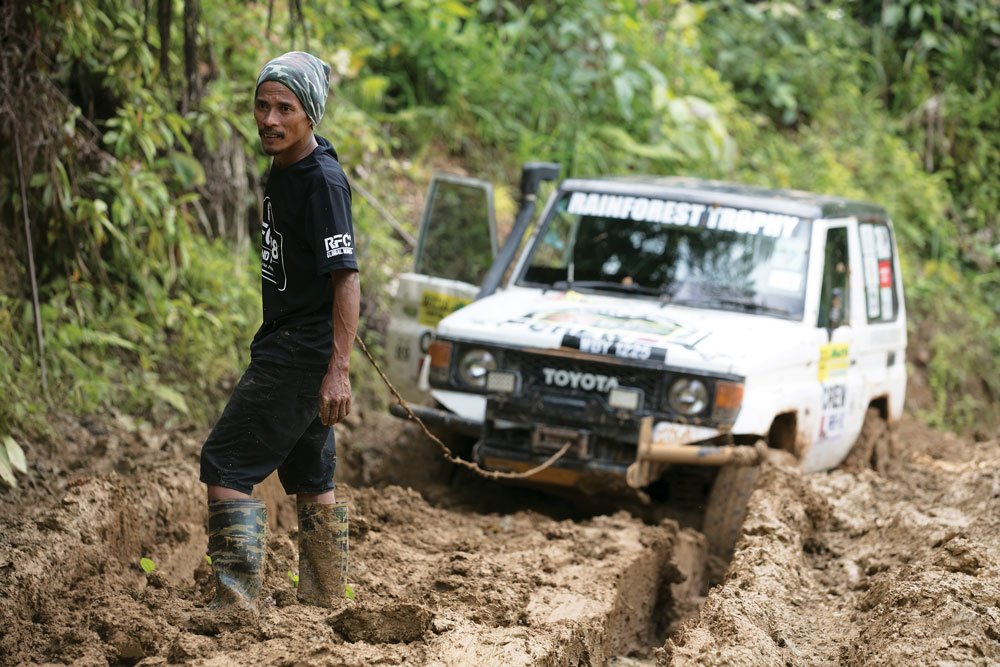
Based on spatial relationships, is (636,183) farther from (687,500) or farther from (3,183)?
(3,183)

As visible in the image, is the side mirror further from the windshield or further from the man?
the man

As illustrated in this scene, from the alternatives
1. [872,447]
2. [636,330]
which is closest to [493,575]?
[636,330]

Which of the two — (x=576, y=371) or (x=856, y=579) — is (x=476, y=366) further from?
(x=856, y=579)

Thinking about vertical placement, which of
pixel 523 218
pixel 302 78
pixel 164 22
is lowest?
pixel 523 218

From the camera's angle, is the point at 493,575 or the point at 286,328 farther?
the point at 493,575

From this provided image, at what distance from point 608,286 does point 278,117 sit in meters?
3.28

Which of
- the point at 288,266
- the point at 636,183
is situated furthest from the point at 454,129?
the point at 288,266

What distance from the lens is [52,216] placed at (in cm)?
668

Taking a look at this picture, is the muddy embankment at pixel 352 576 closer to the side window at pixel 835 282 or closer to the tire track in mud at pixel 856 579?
the tire track in mud at pixel 856 579

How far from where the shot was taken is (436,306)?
23.3 feet

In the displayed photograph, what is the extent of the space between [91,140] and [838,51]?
491 inches

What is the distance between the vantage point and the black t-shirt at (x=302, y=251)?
3863 millimetres

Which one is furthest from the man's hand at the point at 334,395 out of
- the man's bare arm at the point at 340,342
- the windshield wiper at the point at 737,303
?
the windshield wiper at the point at 737,303

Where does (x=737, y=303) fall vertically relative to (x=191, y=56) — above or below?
below
